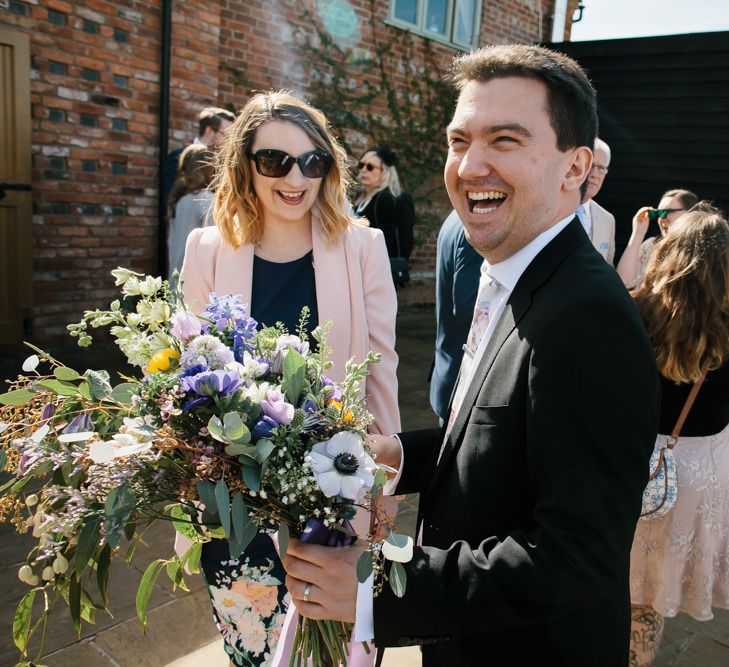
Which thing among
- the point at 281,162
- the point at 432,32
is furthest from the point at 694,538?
the point at 432,32

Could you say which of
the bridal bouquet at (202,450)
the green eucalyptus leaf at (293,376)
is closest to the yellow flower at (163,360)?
the bridal bouquet at (202,450)

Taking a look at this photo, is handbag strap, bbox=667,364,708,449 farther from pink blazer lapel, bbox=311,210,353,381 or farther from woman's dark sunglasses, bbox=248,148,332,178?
woman's dark sunglasses, bbox=248,148,332,178

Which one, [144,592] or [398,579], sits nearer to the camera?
[398,579]

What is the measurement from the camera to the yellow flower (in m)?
1.28

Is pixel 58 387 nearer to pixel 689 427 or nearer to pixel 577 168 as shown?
pixel 577 168

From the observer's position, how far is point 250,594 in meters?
2.07

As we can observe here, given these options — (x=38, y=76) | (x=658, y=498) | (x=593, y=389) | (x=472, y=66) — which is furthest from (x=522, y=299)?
(x=38, y=76)

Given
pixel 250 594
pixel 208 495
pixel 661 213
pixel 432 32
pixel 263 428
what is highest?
pixel 432 32

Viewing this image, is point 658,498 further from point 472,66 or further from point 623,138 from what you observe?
point 623,138

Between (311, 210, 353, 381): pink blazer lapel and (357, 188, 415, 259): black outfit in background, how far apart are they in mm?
3382

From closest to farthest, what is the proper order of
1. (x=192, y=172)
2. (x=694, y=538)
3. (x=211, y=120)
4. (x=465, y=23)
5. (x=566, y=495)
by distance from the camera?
(x=566, y=495)
(x=694, y=538)
(x=192, y=172)
(x=211, y=120)
(x=465, y=23)

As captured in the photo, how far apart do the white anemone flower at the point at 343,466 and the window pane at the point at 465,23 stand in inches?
403

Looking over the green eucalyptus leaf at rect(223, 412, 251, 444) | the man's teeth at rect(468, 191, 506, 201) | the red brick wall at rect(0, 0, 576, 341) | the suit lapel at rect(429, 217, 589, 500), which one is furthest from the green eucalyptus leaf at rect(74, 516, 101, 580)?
the red brick wall at rect(0, 0, 576, 341)

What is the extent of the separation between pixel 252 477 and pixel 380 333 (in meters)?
1.36
